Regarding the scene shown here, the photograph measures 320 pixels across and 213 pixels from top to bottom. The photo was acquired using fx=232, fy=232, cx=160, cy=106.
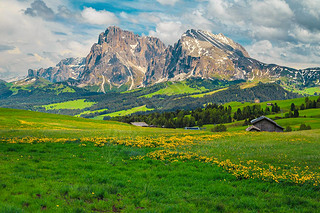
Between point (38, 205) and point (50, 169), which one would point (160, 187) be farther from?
point (50, 169)

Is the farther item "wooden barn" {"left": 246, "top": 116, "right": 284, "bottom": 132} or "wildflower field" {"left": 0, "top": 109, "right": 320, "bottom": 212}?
"wooden barn" {"left": 246, "top": 116, "right": 284, "bottom": 132}

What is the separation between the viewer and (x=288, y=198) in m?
12.8

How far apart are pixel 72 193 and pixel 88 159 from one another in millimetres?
9082

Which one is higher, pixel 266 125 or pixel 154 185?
pixel 154 185

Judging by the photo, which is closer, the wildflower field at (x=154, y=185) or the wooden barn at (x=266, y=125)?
the wildflower field at (x=154, y=185)

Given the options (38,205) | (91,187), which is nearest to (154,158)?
(91,187)

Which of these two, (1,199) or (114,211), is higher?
(1,199)

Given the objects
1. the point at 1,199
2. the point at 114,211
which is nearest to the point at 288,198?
the point at 114,211

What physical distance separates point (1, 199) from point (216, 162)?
15891 millimetres

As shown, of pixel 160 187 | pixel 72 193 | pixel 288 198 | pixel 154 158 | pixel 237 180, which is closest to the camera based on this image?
pixel 72 193

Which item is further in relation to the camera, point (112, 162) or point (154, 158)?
point (154, 158)

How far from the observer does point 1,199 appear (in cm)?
1029

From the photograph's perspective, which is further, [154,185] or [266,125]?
[266,125]

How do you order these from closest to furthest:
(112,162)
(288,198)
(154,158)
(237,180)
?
(288,198)
(237,180)
(112,162)
(154,158)
